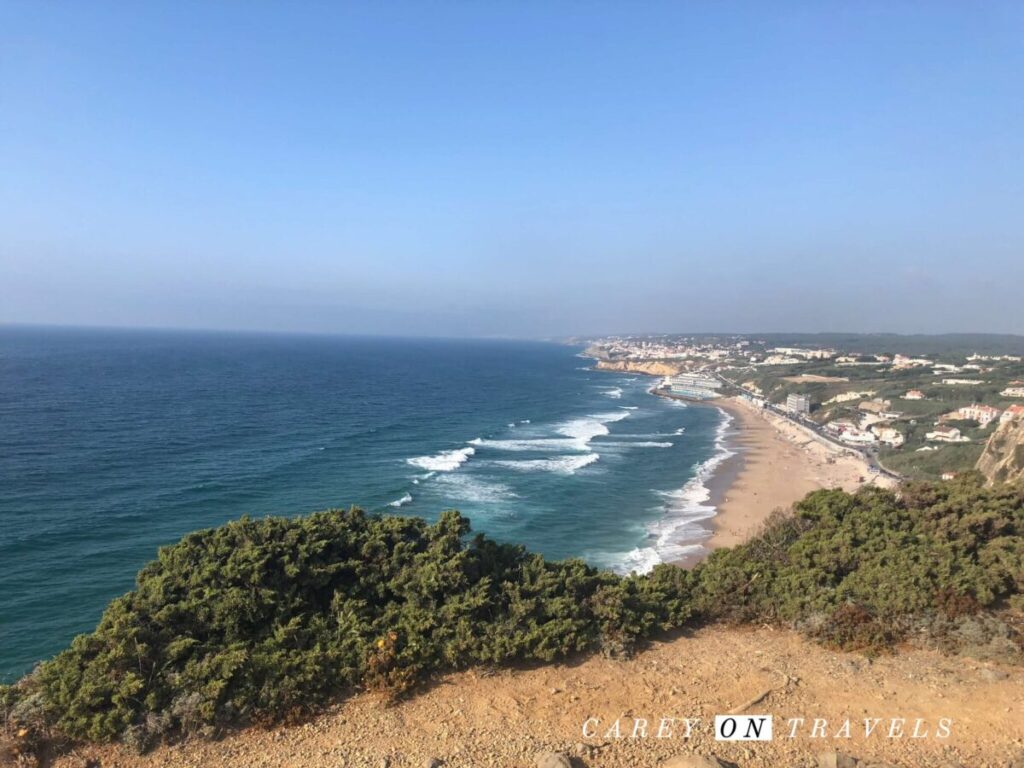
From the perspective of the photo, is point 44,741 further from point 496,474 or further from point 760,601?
point 496,474

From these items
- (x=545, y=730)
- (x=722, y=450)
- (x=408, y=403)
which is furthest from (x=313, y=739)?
(x=408, y=403)

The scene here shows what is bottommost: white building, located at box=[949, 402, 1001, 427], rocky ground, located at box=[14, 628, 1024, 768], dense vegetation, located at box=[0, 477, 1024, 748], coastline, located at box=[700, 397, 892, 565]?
coastline, located at box=[700, 397, 892, 565]

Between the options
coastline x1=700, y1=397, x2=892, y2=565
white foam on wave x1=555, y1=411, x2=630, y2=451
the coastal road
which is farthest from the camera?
white foam on wave x1=555, y1=411, x2=630, y2=451

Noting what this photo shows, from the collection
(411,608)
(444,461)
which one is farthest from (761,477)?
(411,608)

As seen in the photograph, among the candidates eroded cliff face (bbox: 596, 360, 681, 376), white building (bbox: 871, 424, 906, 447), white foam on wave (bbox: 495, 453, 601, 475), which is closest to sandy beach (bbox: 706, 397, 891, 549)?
white building (bbox: 871, 424, 906, 447)

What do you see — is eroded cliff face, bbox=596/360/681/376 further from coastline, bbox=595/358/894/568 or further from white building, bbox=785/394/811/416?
coastline, bbox=595/358/894/568
